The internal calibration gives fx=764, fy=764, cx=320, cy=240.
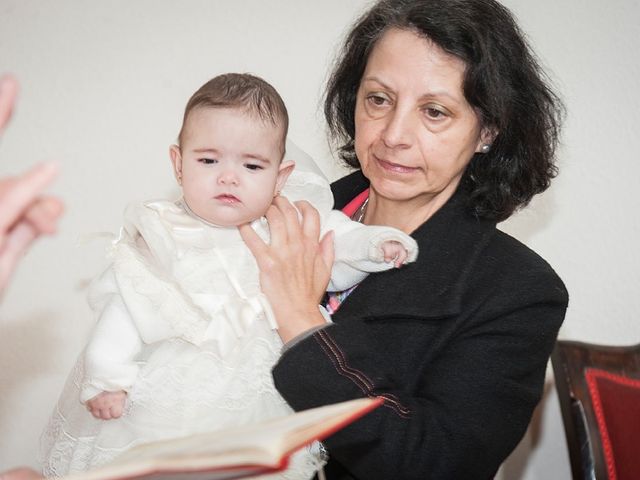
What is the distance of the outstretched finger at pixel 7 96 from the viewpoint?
0.74m

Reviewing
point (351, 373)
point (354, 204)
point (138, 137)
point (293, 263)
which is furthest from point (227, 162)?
point (138, 137)

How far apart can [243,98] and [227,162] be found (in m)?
0.14

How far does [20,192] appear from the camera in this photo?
71 cm

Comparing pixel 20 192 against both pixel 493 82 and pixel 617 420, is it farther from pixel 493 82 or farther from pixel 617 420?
pixel 617 420

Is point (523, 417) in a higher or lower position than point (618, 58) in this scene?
lower

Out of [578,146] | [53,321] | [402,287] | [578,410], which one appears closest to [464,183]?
[402,287]

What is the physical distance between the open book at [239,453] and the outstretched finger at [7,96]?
0.35 m

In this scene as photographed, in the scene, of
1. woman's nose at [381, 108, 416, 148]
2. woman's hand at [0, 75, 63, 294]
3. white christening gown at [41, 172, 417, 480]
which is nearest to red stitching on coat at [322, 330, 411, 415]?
white christening gown at [41, 172, 417, 480]

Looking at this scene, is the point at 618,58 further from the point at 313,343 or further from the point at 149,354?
the point at 149,354

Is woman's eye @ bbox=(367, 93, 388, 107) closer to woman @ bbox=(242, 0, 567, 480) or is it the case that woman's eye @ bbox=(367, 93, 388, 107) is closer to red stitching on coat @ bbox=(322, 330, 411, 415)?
woman @ bbox=(242, 0, 567, 480)

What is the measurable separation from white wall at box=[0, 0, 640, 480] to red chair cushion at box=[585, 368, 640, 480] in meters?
0.90

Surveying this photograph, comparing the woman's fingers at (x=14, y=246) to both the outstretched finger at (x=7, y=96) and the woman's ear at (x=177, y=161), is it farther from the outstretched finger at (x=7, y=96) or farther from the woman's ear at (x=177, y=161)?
the woman's ear at (x=177, y=161)

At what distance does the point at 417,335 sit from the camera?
5.58 ft

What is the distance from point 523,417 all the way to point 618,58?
1.43 meters
